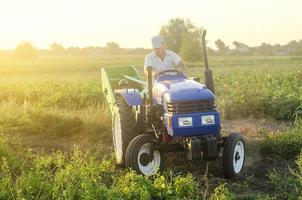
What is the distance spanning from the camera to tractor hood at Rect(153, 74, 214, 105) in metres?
7.35

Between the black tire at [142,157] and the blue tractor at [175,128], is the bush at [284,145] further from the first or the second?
the black tire at [142,157]

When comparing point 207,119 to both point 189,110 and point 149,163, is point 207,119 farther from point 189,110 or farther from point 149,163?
point 149,163

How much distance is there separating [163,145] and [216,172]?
1068 millimetres

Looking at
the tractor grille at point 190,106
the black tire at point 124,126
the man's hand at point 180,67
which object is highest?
the man's hand at point 180,67

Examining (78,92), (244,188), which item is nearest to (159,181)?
(244,188)

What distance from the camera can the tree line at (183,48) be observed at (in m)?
52.9

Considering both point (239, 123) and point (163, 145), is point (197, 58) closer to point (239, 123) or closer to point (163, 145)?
point (239, 123)

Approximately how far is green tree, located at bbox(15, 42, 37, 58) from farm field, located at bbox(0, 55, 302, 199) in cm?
4505

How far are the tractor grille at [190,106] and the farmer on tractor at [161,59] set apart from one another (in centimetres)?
123

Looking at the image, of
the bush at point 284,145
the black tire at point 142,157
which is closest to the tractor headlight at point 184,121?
the black tire at point 142,157

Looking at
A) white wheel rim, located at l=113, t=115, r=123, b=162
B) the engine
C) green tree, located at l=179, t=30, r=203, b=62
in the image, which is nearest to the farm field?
white wheel rim, located at l=113, t=115, r=123, b=162

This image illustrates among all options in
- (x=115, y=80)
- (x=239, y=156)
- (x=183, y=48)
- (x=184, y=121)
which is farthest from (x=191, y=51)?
(x=184, y=121)

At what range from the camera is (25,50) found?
62.8 m

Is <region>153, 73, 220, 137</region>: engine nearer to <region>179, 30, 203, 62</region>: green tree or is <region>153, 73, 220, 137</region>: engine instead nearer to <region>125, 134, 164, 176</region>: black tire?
<region>125, 134, 164, 176</region>: black tire
